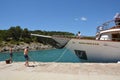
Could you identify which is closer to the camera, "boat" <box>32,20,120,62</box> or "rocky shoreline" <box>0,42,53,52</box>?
"boat" <box>32,20,120,62</box>

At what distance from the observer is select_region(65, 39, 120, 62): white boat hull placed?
21.8 metres

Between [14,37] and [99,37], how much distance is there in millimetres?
106969

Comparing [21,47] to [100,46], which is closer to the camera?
[100,46]

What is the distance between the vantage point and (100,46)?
72.7 ft

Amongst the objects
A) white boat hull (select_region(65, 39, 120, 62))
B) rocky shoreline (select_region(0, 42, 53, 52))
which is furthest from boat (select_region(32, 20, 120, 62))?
rocky shoreline (select_region(0, 42, 53, 52))

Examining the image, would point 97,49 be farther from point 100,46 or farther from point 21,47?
point 21,47

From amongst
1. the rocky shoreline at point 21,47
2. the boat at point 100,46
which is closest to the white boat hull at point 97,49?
the boat at point 100,46

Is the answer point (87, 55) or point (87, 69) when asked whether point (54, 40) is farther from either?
point (87, 69)

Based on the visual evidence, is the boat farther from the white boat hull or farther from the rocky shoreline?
the rocky shoreline

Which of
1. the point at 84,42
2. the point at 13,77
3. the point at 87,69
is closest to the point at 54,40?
the point at 84,42

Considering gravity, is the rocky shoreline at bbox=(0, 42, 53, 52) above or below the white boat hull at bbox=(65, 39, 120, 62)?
below

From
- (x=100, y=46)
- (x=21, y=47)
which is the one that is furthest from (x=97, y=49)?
(x=21, y=47)

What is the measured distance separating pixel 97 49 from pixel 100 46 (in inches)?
16.4

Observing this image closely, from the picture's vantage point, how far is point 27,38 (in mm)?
132250
